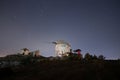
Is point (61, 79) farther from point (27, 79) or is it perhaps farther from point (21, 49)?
point (21, 49)

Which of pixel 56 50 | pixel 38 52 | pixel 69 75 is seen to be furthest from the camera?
pixel 56 50

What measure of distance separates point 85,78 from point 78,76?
0.82 m

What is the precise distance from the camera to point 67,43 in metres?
61.2

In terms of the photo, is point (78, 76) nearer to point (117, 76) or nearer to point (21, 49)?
point (117, 76)

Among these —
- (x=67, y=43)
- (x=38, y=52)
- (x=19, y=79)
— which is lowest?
(x=19, y=79)

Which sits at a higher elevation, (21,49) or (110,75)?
(21,49)

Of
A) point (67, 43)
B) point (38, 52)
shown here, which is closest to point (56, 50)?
point (67, 43)

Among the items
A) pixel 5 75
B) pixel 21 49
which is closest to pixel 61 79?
pixel 5 75

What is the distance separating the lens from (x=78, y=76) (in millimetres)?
12664

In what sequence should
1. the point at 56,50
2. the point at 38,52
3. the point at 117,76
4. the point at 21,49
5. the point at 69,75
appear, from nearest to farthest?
1. the point at 117,76
2. the point at 69,75
3. the point at 38,52
4. the point at 21,49
5. the point at 56,50

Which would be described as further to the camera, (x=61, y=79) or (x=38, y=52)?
(x=38, y=52)

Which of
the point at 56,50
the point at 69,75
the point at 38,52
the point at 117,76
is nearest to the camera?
the point at 117,76

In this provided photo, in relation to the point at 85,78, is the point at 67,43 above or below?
above

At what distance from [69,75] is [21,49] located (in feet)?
148
